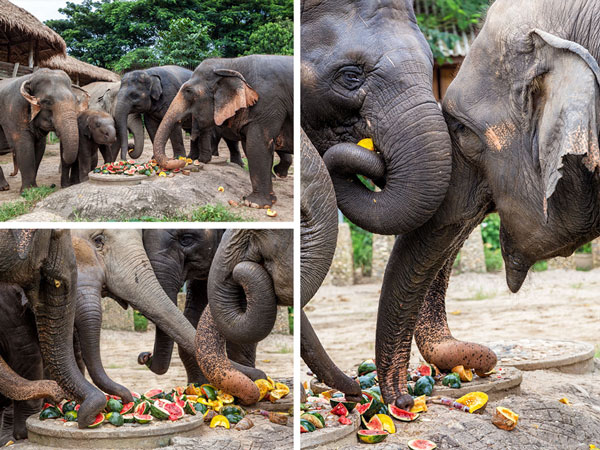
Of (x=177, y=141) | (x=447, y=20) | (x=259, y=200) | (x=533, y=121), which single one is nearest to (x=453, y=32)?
(x=447, y=20)

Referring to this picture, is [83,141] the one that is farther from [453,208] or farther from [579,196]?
[579,196]

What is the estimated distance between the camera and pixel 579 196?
2.87 m

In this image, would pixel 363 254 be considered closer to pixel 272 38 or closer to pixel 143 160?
pixel 143 160

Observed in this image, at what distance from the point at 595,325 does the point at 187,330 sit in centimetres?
442

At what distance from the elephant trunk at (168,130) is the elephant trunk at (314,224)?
66cm

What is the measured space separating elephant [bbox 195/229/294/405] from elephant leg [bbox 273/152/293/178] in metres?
0.25

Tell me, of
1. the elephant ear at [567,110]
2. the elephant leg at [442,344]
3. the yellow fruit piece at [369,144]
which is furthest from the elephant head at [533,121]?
the elephant leg at [442,344]

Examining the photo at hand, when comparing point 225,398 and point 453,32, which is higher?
point 453,32

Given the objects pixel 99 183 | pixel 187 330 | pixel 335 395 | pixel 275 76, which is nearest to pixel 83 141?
pixel 99 183

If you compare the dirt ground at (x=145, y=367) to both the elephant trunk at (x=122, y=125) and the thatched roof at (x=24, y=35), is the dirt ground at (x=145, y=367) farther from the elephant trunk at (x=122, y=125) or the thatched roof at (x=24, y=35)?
the thatched roof at (x=24, y=35)

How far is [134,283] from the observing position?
12.6 ft

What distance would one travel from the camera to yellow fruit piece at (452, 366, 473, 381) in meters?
3.76

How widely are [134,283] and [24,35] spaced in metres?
1.41

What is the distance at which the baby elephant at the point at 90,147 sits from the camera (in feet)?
9.81
